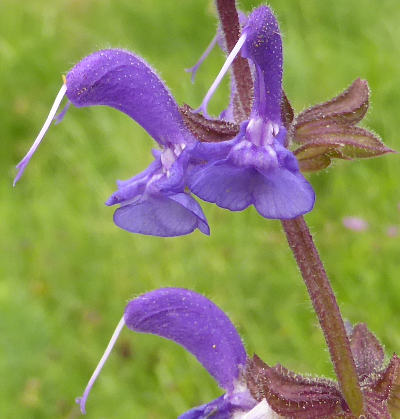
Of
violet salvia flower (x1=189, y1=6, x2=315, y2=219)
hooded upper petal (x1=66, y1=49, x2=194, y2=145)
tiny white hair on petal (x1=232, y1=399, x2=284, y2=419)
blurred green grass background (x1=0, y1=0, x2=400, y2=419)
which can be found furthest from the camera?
blurred green grass background (x1=0, y1=0, x2=400, y2=419)

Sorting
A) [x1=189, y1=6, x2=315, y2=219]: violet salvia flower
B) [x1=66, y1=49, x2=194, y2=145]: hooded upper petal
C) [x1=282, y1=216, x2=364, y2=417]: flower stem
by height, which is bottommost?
[x1=282, y1=216, x2=364, y2=417]: flower stem

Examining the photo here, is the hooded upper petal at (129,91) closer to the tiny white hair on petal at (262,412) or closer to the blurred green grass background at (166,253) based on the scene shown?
the tiny white hair on petal at (262,412)

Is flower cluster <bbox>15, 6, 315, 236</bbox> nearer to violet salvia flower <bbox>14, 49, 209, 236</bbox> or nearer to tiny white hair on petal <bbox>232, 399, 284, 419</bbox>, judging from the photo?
violet salvia flower <bbox>14, 49, 209, 236</bbox>

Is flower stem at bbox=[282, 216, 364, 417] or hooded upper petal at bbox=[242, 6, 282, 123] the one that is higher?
hooded upper petal at bbox=[242, 6, 282, 123]

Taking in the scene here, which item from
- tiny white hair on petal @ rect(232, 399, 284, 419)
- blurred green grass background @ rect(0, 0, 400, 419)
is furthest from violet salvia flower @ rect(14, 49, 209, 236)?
blurred green grass background @ rect(0, 0, 400, 419)

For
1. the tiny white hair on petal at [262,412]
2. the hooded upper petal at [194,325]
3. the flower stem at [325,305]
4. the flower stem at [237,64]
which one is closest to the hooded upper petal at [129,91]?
the flower stem at [237,64]

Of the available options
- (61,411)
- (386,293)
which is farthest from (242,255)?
(61,411)
